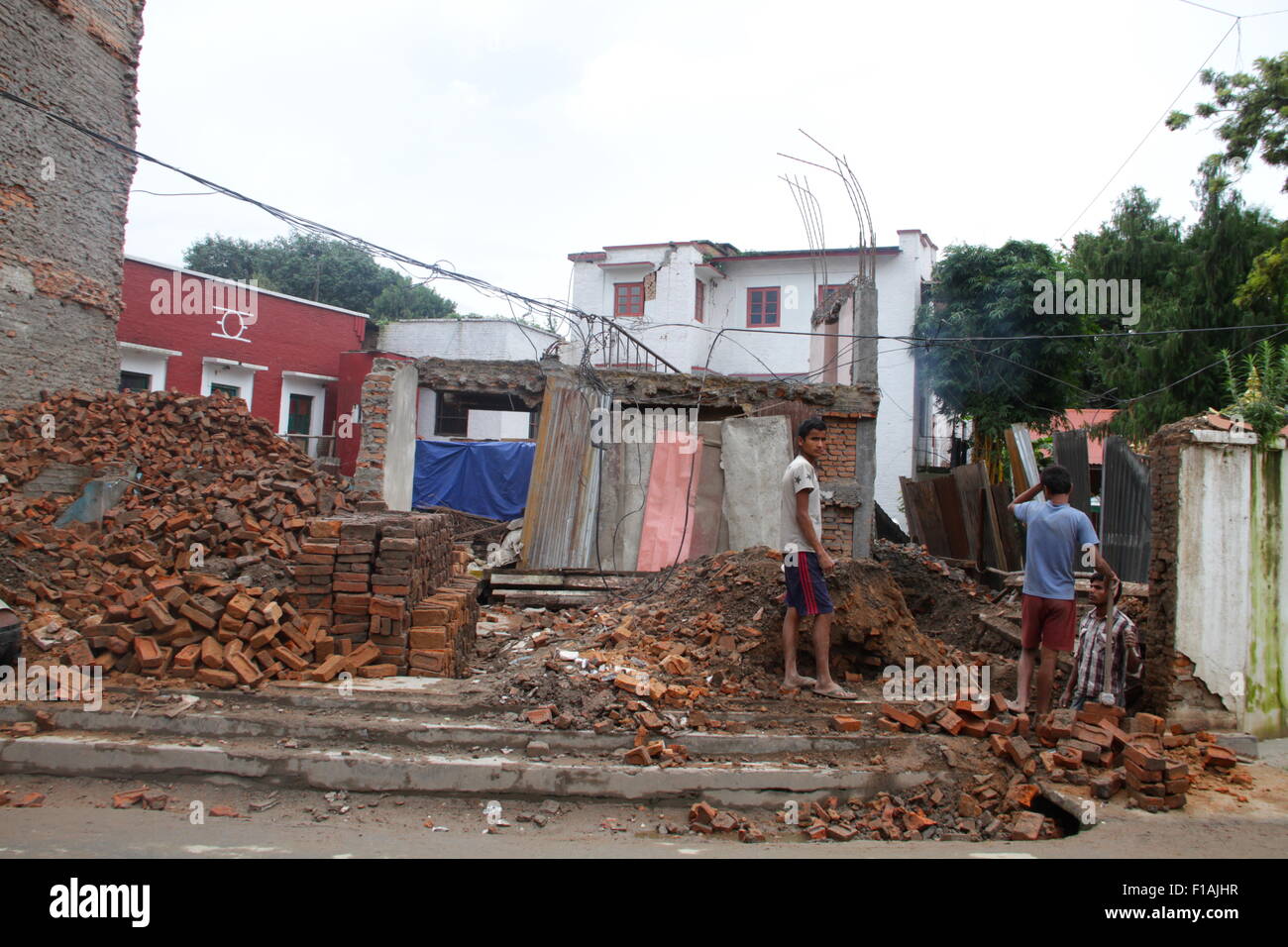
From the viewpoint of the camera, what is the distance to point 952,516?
13703 millimetres

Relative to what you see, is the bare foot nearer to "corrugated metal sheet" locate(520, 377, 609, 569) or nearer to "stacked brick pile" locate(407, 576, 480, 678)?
"stacked brick pile" locate(407, 576, 480, 678)

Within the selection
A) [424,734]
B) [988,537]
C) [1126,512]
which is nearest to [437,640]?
[424,734]

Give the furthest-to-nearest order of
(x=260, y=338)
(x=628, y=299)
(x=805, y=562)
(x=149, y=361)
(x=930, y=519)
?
(x=628, y=299) → (x=260, y=338) → (x=149, y=361) → (x=930, y=519) → (x=805, y=562)

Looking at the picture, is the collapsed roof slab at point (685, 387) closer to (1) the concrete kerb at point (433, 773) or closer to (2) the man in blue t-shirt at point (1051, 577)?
(2) the man in blue t-shirt at point (1051, 577)

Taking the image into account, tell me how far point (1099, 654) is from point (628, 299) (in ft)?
84.0

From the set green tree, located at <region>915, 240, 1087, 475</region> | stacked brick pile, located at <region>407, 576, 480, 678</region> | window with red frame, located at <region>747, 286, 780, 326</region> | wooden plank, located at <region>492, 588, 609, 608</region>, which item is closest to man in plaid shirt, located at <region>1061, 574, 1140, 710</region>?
stacked brick pile, located at <region>407, 576, 480, 678</region>

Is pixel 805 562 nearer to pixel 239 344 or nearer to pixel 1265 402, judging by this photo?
pixel 1265 402

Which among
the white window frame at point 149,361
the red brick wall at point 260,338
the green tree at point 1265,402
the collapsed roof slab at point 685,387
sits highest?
the red brick wall at point 260,338

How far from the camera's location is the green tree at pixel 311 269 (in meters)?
37.4

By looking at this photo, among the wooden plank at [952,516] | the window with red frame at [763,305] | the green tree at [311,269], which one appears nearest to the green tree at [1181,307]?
the wooden plank at [952,516]

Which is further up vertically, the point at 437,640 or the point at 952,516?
the point at 952,516

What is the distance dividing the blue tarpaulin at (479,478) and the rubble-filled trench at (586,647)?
28.1 feet
